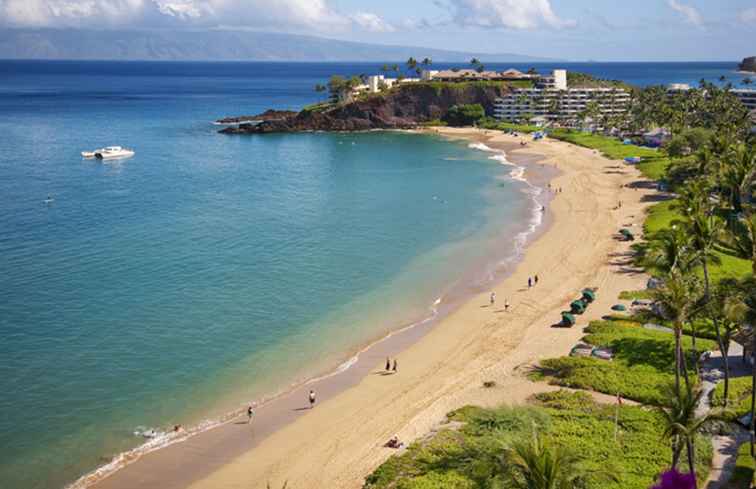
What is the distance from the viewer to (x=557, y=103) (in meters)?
168

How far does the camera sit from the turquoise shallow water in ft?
122

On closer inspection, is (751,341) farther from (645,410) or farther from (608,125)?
(608,125)

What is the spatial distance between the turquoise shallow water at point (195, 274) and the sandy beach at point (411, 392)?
292 cm

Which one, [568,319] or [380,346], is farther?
[568,319]

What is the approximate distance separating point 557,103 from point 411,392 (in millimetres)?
141767

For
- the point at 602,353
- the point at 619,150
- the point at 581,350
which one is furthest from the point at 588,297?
the point at 619,150

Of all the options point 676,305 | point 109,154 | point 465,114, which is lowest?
point 676,305

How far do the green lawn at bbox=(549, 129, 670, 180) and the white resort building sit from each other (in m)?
17.2

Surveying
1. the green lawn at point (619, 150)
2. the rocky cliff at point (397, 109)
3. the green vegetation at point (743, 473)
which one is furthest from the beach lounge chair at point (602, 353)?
the rocky cliff at point (397, 109)

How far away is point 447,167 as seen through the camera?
112562mm

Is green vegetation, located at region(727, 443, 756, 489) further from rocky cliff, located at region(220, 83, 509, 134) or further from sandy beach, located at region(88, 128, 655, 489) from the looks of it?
rocky cliff, located at region(220, 83, 509, 134)

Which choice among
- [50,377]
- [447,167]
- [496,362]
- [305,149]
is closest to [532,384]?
[496,362]

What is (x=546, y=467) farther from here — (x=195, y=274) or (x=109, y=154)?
(x=109, y=154)

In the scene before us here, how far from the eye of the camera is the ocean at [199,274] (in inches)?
1457
